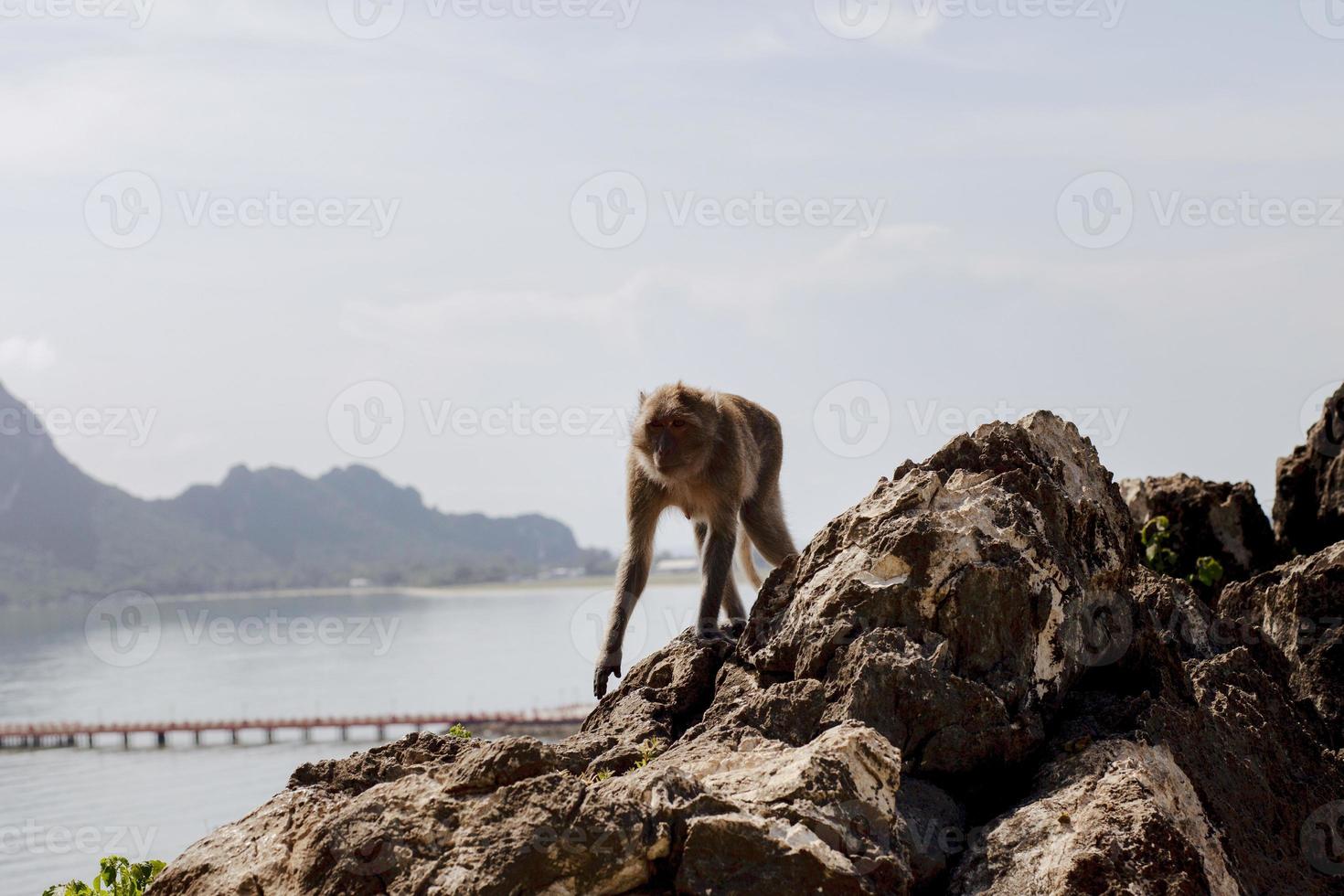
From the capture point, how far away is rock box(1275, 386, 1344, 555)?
840 cm

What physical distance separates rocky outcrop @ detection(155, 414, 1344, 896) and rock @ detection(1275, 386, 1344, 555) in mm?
2709

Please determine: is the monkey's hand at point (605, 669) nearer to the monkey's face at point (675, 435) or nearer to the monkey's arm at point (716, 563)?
the monkey's arm at point (716, 563)

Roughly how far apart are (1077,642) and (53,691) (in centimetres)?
13504

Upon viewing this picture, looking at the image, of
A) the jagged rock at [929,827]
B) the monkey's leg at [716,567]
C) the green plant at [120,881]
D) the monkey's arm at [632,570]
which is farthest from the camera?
the monkey's leg at [716,567]

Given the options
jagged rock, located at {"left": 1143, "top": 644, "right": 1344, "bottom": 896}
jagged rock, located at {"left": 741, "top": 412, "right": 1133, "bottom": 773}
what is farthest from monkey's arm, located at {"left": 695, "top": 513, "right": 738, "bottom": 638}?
jagged rock, located at {"left": 1143, "top": 644, "right": 1344, "bottom": 896}

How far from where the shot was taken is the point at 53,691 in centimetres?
12381

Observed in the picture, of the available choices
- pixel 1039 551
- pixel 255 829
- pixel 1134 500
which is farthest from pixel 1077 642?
pixel 1134 500

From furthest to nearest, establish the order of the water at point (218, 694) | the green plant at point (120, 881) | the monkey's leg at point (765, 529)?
the water at point (218, 694)
the monkey's leg at point (765, 529)
the green plant at point (120, 881)

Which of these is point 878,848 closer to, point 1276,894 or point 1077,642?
point 1077,642

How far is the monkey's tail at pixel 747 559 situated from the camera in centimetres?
838

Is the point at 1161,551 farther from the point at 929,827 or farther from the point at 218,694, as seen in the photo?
the point at 218,694

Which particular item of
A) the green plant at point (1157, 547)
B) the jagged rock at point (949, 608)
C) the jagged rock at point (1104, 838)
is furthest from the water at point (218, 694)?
the green plant at point (1157, 547)

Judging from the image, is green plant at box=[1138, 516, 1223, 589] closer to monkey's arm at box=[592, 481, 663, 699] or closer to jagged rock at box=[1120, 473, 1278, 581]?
jagged rock at box=[1120, 473, 1278, 581]

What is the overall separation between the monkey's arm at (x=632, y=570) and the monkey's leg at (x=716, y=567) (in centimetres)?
35
